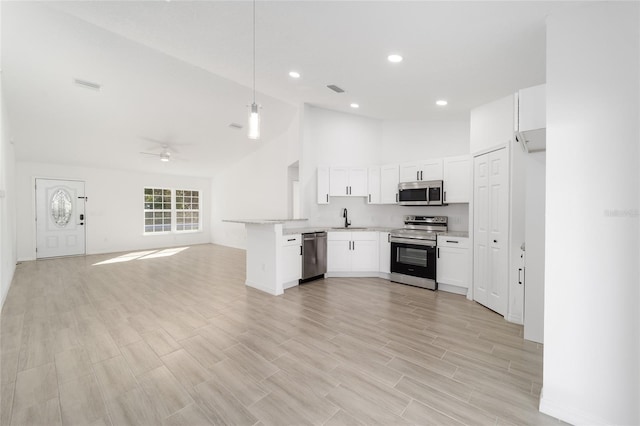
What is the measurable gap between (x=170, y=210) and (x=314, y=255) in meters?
6.78

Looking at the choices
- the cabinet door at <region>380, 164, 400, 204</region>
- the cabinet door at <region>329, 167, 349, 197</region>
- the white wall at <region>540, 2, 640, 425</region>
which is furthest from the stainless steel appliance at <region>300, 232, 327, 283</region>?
the white wall at <region>540, 2, 640, 425</region>

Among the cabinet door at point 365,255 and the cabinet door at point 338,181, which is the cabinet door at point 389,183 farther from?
the cabinet door at point 365,255

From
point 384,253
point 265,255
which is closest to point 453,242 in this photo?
point 384,253

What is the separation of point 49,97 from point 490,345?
6841mm

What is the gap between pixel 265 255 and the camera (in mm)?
4137

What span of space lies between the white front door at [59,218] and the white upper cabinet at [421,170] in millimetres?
8428

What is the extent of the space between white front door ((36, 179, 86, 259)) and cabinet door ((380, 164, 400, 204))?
315 inches

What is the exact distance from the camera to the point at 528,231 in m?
2.61

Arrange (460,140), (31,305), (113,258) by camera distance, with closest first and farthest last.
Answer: (31,305) → (460,140) → (113,258)

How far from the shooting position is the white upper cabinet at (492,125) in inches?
131

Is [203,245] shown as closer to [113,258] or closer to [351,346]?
[113,258]

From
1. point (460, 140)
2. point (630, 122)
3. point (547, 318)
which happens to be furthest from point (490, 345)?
point (460, 140)

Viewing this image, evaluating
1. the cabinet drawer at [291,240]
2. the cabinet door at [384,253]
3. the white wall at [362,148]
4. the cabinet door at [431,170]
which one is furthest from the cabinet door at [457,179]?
the cabinet drawer at [291,240]

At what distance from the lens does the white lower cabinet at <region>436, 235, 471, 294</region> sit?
12.8 feet
